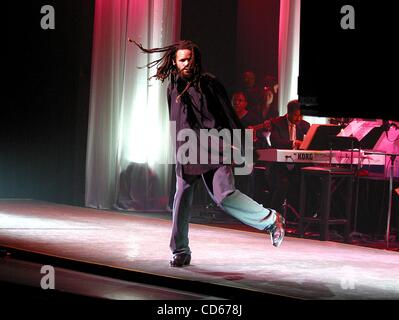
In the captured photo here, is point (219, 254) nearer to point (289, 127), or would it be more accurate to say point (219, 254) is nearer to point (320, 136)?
point (320, 136)

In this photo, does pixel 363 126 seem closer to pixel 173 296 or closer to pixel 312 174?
pixel 312 174

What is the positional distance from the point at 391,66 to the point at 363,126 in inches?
167

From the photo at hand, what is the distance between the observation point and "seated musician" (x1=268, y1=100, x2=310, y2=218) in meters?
11.3

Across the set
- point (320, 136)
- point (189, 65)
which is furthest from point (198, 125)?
point (320, 136)

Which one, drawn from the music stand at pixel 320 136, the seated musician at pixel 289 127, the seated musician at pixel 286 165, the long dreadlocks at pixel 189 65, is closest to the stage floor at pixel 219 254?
the music stand at pixel 320 136

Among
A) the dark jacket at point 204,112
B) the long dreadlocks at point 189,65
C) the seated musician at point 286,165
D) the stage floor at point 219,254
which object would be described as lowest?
the stage floor at point 219,254

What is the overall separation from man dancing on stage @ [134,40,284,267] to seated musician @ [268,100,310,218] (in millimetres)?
3915

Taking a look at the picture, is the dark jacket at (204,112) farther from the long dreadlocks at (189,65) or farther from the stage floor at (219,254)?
the stage floor at (219,254)

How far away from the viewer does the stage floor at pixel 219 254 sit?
22.2 feet

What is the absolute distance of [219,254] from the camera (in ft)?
26.8

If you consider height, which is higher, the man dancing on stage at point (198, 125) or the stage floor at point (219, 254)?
the man dancing on stage at point (198, 125)

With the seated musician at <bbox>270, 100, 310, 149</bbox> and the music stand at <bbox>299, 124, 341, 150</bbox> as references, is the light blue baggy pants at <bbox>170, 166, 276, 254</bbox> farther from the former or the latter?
the seated musician at <bbox>270, 100, 310, 149</bbox>

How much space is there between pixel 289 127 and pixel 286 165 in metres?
0.48

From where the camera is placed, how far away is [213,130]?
285 inches
